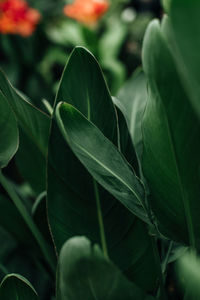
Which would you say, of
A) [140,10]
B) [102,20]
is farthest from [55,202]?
[140,10]

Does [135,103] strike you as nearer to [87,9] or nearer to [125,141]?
[125,141]

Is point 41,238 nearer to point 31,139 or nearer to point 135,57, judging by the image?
point 31,139

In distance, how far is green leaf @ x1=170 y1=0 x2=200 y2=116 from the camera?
0.35 m

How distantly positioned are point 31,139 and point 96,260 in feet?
1.00

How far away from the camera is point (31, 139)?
2.24 ft

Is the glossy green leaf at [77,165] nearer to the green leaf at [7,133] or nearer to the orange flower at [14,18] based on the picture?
the green leaf at [7,133]

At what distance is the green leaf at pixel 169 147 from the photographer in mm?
423

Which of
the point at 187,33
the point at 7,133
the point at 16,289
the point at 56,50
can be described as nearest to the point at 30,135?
the point at 7,133

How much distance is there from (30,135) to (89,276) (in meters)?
0.28

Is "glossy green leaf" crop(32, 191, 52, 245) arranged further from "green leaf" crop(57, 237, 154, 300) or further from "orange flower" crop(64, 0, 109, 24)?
"orange flower" crop(64, 0, 109, 24)

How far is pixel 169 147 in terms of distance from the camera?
494 mm

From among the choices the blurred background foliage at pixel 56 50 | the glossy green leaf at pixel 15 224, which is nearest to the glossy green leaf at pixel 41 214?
the glossy green leaf at pixel 15 224

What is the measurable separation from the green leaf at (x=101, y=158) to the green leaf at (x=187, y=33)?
150 mm

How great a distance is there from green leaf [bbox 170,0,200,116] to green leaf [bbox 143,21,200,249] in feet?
0.20
